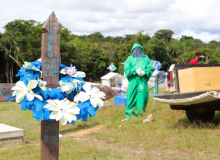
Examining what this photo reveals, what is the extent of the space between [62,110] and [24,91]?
42cm

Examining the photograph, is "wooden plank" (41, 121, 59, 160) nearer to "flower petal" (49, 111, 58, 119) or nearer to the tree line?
"flower petal" (49, 111, 58, 119)

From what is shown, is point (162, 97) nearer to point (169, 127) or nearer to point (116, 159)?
point (169, 127)

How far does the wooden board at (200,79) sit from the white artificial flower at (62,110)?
3289 millimetres

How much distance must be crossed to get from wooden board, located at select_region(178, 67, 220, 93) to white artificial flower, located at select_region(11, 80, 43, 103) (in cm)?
355

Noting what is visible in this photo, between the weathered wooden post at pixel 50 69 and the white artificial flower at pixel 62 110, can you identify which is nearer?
the white artificial flower at pixel 62 110

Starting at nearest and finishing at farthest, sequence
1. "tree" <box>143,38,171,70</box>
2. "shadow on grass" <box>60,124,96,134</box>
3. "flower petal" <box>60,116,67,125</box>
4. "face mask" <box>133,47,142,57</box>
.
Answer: "flower petal" <box>60,116,67,125</box>
"shadow on grass" <box>60,124,96,134</box>
"face mask" <box>133,47,142,57</box>
"tree" <box>143,38,171,70</box>

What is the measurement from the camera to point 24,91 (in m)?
2.70

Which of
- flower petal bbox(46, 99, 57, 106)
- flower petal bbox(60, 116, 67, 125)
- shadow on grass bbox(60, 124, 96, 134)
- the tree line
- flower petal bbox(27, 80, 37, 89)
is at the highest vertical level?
the tree line

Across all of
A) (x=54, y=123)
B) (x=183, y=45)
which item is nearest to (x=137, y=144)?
(x=54, y=123)

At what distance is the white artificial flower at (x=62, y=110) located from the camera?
2.66 m

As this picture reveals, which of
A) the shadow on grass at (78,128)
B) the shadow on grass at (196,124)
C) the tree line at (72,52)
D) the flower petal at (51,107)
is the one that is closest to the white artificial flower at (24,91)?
the flower petal at (51,107)

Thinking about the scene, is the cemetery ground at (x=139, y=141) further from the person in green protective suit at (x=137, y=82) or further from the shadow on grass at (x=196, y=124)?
the person in green protective suit at (x=137, y=82)

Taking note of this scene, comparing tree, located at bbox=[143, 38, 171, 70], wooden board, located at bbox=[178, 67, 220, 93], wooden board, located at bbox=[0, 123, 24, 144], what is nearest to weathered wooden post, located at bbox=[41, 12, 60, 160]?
wooden board, located at bbox=[0, 123, 24, 144]

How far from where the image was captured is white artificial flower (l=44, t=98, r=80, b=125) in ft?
8.73
